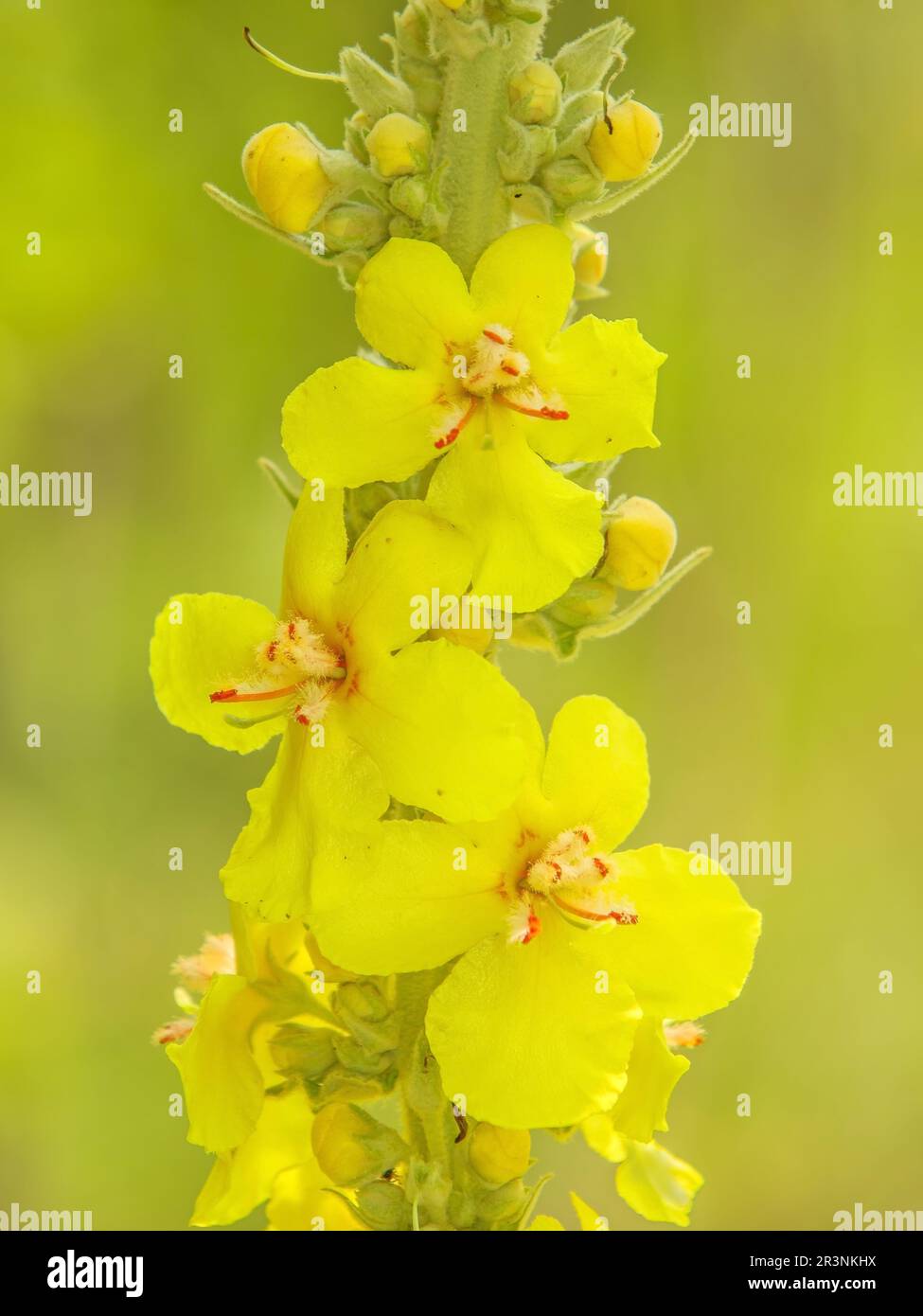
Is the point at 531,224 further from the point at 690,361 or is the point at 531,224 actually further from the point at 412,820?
the point at 690,361

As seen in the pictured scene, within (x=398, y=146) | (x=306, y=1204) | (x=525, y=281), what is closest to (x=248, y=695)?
(x=525, y=281)

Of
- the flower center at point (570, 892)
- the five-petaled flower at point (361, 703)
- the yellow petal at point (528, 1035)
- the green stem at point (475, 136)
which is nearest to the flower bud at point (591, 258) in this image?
the green stem at point (475, 136)

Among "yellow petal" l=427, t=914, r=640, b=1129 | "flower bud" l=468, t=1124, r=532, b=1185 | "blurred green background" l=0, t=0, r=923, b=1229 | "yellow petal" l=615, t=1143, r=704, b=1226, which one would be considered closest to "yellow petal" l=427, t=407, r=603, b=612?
"yellow petal" l=427, t=914, r=640, b=1129

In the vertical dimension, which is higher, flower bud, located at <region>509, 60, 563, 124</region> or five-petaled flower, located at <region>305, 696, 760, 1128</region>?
flower bud, located at <region>509, 60, 563, 124</region>

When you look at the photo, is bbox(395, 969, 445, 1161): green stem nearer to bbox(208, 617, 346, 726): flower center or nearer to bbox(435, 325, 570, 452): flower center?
bbox(208, 617, 346, 726): flower center

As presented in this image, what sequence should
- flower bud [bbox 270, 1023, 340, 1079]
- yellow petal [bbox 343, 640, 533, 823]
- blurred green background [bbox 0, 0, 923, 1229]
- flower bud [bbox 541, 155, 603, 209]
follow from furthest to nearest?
blurred green background [bbox 0, 0, 923, 1229] → flower bud [bbox 270, 1023, 340, 1079] → flower bud [bbox 541, 155, 603, 209] → yellow petal [bbox 343, 640, 533, 823]

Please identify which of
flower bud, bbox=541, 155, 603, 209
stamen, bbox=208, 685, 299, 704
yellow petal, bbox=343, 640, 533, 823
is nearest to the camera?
yellow petal, bbox=343, 640, 533, 823

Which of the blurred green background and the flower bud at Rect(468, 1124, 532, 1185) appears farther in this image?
the blurred green background
